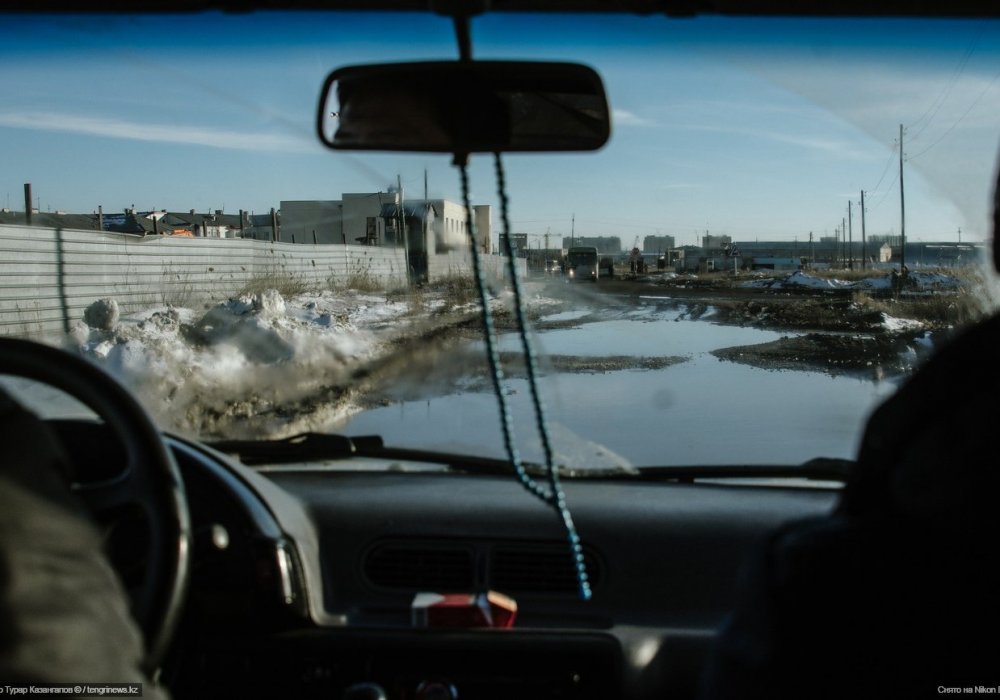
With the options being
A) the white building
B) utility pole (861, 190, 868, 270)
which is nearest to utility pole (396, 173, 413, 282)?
the white building

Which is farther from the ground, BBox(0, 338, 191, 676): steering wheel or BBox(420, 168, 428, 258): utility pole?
BBox(420, 168, 428, 258): utility pole

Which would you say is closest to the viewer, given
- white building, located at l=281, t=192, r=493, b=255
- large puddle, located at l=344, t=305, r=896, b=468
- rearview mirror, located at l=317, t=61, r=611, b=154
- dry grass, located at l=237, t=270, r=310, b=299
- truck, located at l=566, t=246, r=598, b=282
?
rearview mirror, located at l=317, t=61, r=611, b=154

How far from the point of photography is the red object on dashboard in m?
3.11

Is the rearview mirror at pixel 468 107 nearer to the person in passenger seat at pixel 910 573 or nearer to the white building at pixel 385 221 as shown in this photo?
the white building at pixel 385 221

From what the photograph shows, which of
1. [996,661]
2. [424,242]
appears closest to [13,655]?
[996,661]

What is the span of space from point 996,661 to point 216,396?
4096 mm

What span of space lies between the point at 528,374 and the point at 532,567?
77cm

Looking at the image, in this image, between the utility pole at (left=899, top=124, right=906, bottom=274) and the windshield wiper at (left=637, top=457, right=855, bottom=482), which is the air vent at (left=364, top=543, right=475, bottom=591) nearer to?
the windshield wiper at (left=637, top=457, right=855, bottom=482)

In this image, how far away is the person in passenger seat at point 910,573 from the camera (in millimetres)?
1271

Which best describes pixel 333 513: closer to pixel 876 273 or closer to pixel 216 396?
pixel 216 396

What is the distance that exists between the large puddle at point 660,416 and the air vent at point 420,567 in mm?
492

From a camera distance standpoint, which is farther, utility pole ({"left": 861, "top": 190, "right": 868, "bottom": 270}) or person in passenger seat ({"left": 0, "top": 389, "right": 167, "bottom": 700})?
utility pole ({"left": 861, "top": 190, "right": 868, "bottom": 270})

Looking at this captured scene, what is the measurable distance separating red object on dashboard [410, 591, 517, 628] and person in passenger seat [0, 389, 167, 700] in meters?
1.57

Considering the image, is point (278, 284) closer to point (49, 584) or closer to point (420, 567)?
point (420, 567)
